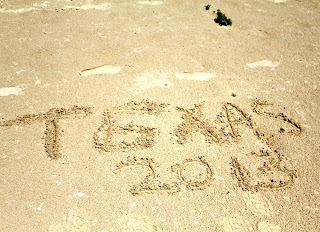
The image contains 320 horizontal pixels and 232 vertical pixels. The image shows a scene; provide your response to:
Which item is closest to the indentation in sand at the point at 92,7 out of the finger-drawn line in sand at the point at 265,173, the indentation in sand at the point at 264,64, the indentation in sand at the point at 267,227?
the indentation in sand at the point at 264,64

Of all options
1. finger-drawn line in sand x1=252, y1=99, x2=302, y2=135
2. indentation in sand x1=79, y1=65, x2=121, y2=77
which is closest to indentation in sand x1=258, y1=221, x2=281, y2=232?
finger-drawn line in sand x1=252, y1=99, x2=302, y2=135

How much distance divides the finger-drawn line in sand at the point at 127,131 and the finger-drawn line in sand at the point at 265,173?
99 centimetres

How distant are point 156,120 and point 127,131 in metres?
0.38

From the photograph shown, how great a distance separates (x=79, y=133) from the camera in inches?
137

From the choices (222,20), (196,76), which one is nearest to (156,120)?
(196,76)

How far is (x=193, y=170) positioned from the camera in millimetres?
3176

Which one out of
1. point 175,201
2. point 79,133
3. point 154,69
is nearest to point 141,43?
point 154,69

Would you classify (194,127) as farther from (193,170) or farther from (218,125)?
(193,170)

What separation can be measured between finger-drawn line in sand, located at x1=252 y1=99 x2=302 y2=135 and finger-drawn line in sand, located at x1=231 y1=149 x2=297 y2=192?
414mm

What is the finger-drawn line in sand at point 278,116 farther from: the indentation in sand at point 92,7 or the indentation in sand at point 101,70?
the indentation in sand at point 92,7

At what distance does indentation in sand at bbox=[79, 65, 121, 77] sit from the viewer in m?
4.25

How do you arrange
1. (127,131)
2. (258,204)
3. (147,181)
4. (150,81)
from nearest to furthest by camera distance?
1. (258,204)
2. (147,181)
3. (127,131)
4. (150,81)

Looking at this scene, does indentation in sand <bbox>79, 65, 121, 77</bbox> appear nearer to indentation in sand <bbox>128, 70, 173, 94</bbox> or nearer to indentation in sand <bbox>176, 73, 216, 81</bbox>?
indentation in sand <bbox>128, 70, 173, 94</bbox>

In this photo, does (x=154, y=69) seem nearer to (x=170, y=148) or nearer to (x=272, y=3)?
(x=170, y=148)
